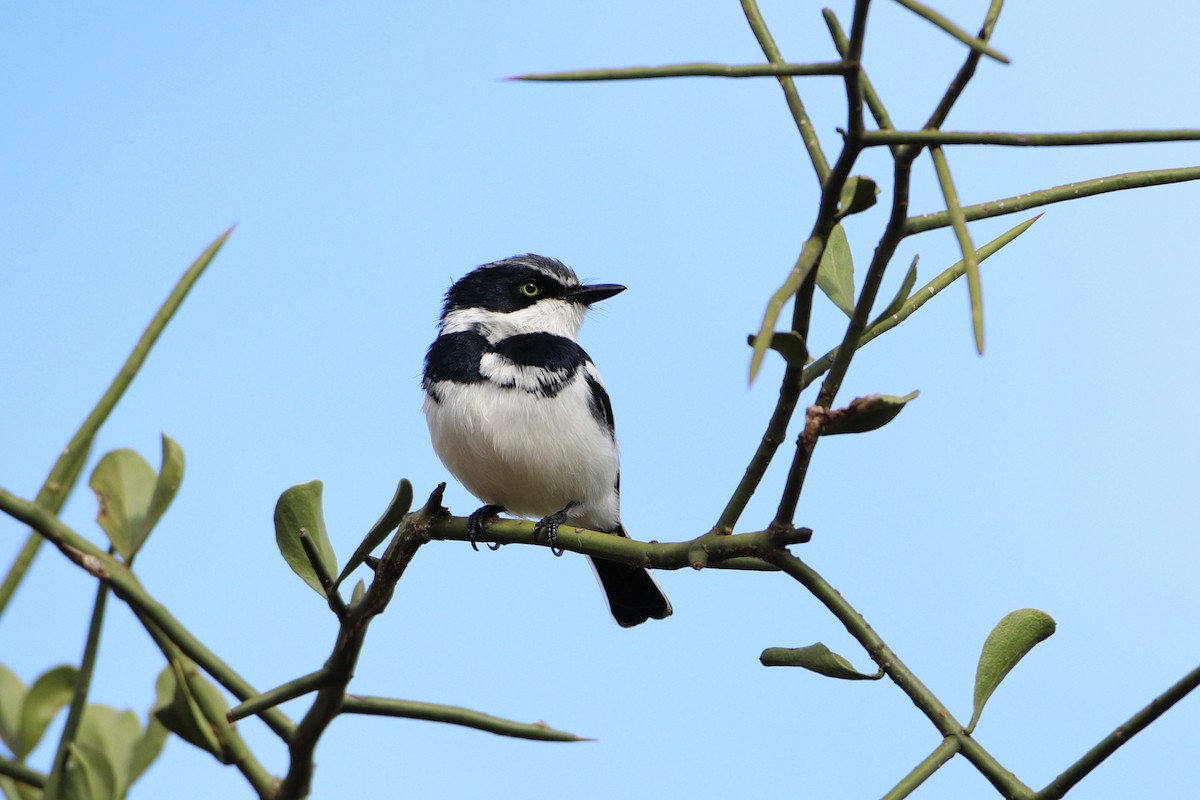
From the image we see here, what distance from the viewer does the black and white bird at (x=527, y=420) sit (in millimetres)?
4902

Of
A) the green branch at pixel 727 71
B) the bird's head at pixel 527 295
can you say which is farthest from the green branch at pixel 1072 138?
the bird's head at pixel 527 295

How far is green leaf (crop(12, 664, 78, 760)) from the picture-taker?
5.36ft

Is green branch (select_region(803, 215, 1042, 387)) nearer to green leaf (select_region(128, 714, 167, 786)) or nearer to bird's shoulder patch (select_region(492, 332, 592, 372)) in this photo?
green leaf (select_region(128, 714, 167, 786))

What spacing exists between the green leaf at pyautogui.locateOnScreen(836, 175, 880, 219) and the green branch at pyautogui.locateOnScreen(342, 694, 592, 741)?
0.71m

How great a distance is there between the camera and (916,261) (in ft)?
6.08

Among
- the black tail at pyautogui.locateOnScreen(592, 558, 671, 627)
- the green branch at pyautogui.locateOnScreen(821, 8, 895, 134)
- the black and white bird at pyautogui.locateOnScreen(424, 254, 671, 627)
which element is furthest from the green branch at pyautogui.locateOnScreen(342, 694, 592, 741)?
the black tail at pyautogui.locateOnScreen(592, 558, 671, 627)

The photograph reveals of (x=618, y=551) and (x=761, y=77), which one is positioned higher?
(x=761, y=77)

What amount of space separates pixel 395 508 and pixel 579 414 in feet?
11.0

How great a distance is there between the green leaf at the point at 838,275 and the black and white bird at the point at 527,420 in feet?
9.30

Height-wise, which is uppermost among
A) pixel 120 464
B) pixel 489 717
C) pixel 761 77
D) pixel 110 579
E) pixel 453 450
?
pixel 453 450

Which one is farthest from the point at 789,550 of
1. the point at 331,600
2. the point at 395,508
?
the point at 331,600

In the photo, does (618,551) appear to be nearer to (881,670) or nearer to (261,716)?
(881,670)

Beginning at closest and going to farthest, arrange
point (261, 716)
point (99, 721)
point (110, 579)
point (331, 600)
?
point (110, 579), point (99, 721), point (261, 716), point (331, 600)

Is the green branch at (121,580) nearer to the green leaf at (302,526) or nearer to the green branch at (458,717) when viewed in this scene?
the green branch at (458,717)
